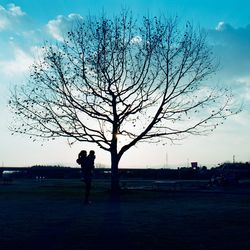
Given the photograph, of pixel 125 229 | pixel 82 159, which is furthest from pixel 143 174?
pixel 125 229

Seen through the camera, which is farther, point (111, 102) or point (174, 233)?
point (111, 102)

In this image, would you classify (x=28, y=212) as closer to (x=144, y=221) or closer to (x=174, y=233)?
(x=144, y=221)

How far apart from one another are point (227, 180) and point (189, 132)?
1269 centimetres

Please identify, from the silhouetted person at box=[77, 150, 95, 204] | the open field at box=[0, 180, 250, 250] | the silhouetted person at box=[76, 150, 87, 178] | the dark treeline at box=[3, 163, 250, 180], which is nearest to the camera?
the open field at box=[0, 180, 250, 250]

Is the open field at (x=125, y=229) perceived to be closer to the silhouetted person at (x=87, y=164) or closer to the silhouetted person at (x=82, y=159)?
the silhouetted person at (x=87, y=164)

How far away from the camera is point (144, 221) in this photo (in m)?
12.8

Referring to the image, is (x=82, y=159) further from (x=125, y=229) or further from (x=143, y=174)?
(x=143, y=174)

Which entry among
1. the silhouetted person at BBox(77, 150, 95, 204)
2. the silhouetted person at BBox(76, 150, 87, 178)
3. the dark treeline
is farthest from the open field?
the dark treeline

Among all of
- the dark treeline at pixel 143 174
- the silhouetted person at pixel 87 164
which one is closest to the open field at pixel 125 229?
the silhouetted person at pixel 87 164

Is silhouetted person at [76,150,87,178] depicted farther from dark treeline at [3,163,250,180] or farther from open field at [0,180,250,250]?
dark treeline at [3,163,250,180]

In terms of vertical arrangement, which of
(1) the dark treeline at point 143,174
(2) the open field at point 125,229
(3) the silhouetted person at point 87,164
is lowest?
(2) the open field at point 125,229

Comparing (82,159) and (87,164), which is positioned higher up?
(82,159)

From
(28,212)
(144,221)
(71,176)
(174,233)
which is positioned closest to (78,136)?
(28,212)

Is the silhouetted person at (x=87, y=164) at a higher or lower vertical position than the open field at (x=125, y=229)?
higher
